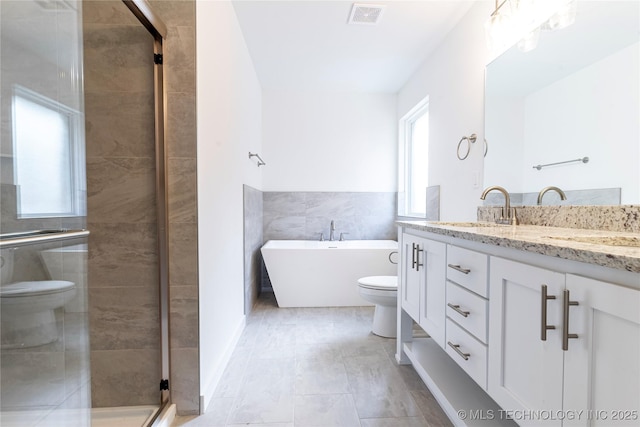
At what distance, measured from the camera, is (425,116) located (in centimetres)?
354

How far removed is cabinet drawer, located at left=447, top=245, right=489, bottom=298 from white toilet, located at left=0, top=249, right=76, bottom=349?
169 centimetres

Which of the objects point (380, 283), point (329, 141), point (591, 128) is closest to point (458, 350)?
point (591, 128)

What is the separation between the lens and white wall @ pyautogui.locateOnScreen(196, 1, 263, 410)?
1646 mm

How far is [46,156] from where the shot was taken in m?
1.33

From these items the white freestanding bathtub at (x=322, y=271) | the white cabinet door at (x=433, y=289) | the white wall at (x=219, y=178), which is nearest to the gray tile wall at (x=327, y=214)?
the white freestanding bathtub at (x=322, y=271)

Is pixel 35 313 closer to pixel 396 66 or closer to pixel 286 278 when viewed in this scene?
pixel 286 278

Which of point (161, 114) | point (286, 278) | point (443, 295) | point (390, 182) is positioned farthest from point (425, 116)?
point (161, 114)

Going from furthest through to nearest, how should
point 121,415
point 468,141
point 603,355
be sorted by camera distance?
1. point 468,141
2. point 121,415
3. point 603,355

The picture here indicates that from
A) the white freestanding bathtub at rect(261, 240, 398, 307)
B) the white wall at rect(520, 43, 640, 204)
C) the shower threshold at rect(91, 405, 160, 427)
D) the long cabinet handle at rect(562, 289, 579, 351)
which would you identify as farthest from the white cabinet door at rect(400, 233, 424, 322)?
the shower threshold at rect(91, 405, 160, 427)

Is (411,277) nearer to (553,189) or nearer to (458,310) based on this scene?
(458,310)

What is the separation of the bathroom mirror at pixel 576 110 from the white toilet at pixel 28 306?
2310mm

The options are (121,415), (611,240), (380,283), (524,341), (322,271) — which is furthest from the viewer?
(322,271)

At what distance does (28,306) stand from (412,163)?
11.9 ft

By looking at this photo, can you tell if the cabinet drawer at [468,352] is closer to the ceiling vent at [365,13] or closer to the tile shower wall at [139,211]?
the tile shower wall at [139,211]
